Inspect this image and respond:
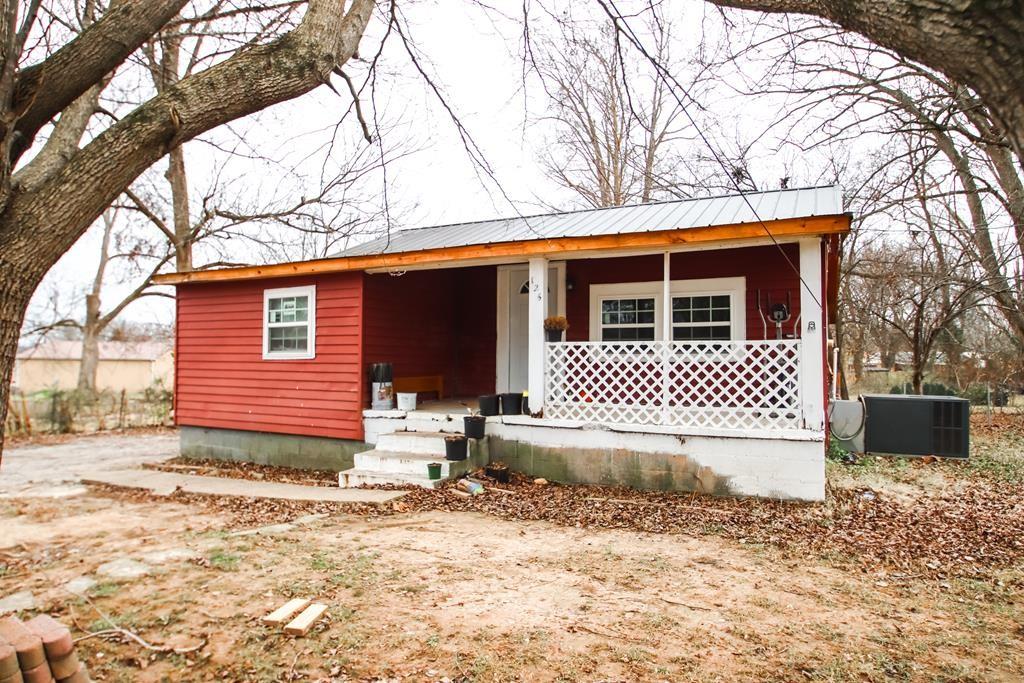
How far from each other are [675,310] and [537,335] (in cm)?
226

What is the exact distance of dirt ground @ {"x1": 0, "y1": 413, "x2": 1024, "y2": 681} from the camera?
2.92 meters

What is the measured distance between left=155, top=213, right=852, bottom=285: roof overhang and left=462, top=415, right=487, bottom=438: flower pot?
1.97m

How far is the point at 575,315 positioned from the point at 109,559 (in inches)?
256

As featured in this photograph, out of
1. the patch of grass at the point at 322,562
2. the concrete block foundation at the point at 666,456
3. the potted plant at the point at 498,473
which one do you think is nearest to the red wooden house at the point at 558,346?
the concrete block foundation at the point at 666,456

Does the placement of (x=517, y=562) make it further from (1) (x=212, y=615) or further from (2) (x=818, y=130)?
(2) (x=818, y=130)

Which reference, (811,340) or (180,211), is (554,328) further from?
(180,211)

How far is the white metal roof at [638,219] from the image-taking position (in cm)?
757

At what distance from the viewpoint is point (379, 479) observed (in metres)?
7.41

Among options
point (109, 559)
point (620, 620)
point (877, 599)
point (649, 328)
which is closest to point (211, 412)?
point (109, 559)

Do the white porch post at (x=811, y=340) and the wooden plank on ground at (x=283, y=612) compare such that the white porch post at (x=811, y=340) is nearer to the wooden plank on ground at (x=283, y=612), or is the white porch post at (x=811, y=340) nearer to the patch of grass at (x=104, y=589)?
the wooden plank on ground at (x=283, y=612)

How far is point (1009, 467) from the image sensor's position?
8672 millimetres

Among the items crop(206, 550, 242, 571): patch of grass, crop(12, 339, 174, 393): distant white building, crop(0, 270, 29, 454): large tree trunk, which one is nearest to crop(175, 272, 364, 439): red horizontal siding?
crop(206, 550, 242, 571): patch of grass

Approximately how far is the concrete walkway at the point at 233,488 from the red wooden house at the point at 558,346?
19.2 inches

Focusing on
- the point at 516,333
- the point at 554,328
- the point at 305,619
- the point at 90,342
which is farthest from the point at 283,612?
the point at 90,342
